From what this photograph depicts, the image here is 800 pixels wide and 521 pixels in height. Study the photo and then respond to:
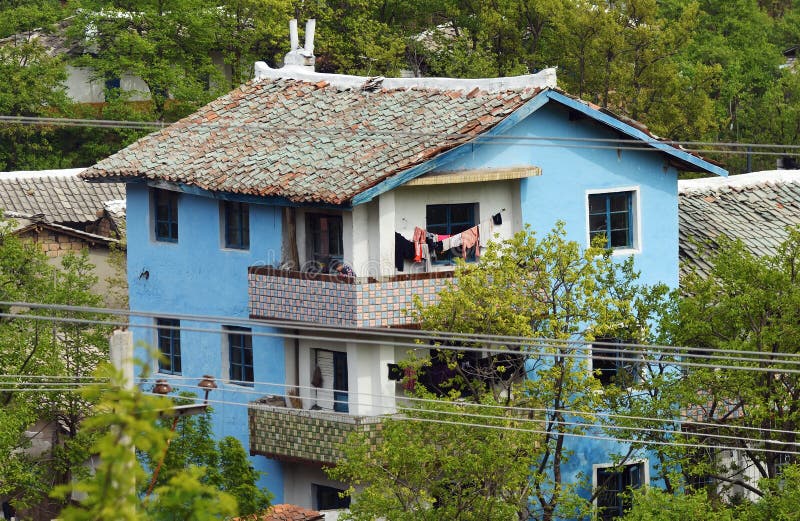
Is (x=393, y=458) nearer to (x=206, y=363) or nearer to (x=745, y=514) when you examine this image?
(x=745, y=514)

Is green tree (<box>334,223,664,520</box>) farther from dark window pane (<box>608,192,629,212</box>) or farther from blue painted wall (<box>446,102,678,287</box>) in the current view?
dark window pane (<box>608,192,629,212</box>)

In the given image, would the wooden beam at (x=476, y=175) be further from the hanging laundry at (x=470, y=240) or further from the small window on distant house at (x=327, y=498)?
the small window on distant house at (x=327, y=498)

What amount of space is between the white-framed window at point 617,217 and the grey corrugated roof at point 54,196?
51.5 ft

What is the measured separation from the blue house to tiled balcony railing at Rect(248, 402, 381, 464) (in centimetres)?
4

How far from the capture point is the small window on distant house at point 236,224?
34125 millimetres

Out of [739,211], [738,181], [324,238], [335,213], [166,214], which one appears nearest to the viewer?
[335,213]

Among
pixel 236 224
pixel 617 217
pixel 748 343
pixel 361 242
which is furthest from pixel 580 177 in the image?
pixel 748 343

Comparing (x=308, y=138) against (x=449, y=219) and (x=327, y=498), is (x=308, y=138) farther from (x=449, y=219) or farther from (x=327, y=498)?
(x=327, y=498)

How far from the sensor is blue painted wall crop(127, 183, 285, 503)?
3353 cm

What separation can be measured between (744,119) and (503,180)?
24.4 metres

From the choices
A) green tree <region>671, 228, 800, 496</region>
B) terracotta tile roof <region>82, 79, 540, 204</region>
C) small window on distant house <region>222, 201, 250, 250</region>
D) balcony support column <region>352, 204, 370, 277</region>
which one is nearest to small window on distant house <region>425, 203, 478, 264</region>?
balcony support column <region>352, 204, 370, 277</region>

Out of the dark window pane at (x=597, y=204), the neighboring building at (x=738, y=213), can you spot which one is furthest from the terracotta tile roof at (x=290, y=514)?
the dark window pane at (x=597, y=204)

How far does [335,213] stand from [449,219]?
6.45 ft

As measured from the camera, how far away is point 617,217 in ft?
112
